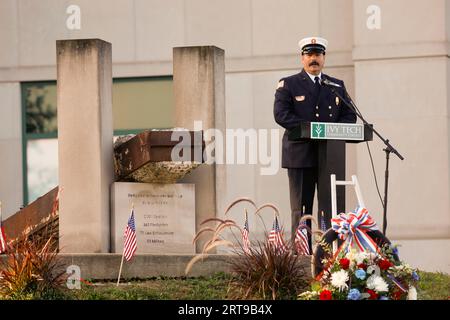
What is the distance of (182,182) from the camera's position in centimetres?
1473

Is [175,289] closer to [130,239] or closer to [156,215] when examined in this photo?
[130,239]

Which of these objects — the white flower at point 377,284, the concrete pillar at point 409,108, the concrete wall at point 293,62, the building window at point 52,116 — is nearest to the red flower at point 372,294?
the white flower at point 377,284

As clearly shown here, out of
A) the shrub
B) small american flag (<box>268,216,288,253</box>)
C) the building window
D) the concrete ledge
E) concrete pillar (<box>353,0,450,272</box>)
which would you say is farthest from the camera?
the building window

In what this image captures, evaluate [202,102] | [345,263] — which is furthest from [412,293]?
[202,102]

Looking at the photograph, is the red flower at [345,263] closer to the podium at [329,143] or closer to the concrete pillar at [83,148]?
→ the podium at [329,143]

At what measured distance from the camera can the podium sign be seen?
12.4 m

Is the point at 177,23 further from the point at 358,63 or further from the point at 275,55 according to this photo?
the point at 358,63

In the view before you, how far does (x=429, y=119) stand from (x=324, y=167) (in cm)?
854

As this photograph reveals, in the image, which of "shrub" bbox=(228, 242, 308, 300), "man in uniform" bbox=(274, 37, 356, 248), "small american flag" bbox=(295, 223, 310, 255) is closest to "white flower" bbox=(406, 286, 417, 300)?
"shrub" bbox=(228, 242, 308, 300)

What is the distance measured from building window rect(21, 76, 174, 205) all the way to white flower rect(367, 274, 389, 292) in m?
12.4

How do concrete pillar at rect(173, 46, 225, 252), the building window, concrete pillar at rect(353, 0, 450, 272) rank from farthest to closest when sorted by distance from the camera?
the building window
concrete pillar at rect(353, 0, 450, 272)
concrete pillar at rect(173, 46, 225, 252)

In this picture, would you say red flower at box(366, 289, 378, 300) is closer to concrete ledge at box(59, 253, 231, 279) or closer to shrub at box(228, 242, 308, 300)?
shrub at box(228, 242, 308, 300)
